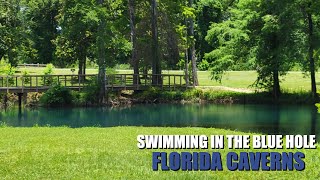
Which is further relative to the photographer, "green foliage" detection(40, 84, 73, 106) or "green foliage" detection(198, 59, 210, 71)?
"green foliage" detection(198, 59, 210, 71)

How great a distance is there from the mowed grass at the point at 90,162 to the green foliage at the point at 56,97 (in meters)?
24.9

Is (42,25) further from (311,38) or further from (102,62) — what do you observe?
(311,38)

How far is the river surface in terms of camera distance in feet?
87.9

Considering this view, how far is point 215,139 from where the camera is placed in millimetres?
15625

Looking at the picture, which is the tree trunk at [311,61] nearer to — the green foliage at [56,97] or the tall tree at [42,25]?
the green foliage at [56,97]

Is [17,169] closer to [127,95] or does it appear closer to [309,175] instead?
[309,175]

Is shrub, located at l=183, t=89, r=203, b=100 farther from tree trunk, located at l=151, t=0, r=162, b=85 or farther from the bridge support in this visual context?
the bridge support

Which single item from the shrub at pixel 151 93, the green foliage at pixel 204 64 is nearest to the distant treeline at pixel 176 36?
the green foliage at pixel 204 64

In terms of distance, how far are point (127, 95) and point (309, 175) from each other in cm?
3517

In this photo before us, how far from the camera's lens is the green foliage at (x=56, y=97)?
41.0m

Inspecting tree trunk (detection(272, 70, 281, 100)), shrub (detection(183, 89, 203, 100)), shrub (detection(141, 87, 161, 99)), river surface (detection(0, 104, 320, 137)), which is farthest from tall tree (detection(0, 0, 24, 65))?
tree trunk (detection(272, 70, 281, 100))

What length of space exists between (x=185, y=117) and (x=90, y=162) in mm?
20308

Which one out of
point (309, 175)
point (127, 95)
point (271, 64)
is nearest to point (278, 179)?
point (309, 175)

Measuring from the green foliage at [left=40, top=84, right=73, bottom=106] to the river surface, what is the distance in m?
1.91
